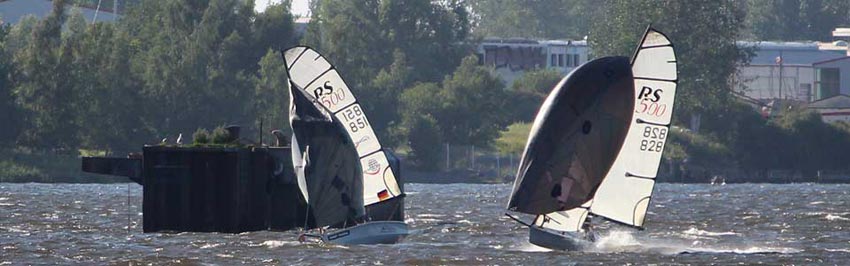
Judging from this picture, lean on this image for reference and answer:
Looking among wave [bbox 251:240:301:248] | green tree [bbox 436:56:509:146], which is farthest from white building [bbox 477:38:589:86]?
wave [bbox 251:240:301:248]

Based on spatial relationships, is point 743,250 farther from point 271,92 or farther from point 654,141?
point 271,92

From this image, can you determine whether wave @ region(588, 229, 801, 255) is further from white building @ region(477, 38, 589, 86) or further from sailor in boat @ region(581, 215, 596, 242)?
white building @ region(477, 38, 589, 86)

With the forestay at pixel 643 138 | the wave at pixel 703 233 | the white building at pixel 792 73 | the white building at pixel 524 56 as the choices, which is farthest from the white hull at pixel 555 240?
the white building at pixel 524 56

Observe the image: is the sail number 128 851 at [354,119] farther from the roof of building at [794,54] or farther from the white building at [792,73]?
the roof of building at [794,54]

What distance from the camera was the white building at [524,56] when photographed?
190 m

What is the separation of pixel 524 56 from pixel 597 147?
14077 centimetres

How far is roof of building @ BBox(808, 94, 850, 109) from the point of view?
536ft

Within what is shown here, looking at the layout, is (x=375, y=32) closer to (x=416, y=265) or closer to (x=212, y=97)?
(x=212, y=97)

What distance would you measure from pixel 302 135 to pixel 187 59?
80.5 metres

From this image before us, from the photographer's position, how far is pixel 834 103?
16525 centimetres

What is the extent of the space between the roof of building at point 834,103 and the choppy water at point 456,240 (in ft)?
256

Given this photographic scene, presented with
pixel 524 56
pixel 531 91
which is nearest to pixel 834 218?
pixel 531 91

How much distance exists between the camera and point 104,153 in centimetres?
13225

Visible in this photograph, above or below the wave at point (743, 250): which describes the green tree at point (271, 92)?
above
